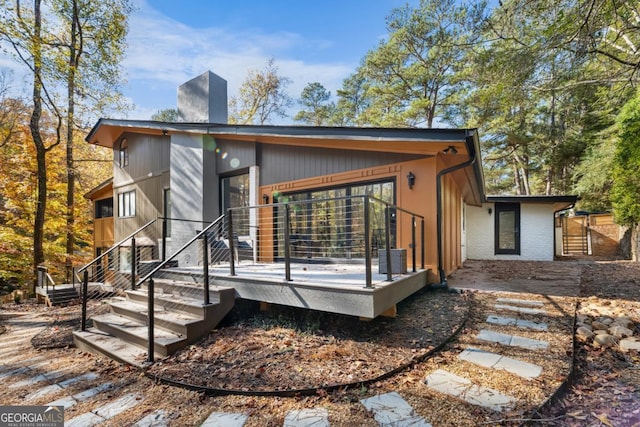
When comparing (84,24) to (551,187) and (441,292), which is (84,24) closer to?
(441,292)

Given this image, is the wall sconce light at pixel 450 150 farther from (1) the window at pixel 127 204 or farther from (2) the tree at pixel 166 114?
(2) the tree at pixel 166 114

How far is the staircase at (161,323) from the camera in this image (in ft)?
12.3

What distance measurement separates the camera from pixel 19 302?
984 centimetres

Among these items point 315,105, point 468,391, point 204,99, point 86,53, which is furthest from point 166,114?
point 468,391

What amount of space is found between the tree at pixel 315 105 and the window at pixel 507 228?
11.0 meters

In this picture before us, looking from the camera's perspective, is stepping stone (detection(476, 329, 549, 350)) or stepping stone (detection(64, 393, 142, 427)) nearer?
stepping stone (detection(64, 393, 142, 427))

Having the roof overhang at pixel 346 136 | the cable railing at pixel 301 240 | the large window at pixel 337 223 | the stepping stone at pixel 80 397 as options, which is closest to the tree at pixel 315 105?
the roof overhang at pixel 346 136

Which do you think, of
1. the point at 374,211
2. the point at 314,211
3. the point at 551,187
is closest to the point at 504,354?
the point at 374,211

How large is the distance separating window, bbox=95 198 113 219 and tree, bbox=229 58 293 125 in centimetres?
827

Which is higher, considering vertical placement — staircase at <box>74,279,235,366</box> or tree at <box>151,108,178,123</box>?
tree at <box>151,108,178,123</box>

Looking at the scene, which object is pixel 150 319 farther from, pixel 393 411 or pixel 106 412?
pixel 393 411

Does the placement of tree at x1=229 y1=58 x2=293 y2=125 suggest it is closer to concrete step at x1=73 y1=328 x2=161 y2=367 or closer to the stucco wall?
the stucco wall

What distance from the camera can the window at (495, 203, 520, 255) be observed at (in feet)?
37.1

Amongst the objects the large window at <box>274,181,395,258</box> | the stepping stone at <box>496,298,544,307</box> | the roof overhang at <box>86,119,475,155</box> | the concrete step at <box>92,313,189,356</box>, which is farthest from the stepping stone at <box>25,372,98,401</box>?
the stepping stone at <box>496,298,544,307</box>
